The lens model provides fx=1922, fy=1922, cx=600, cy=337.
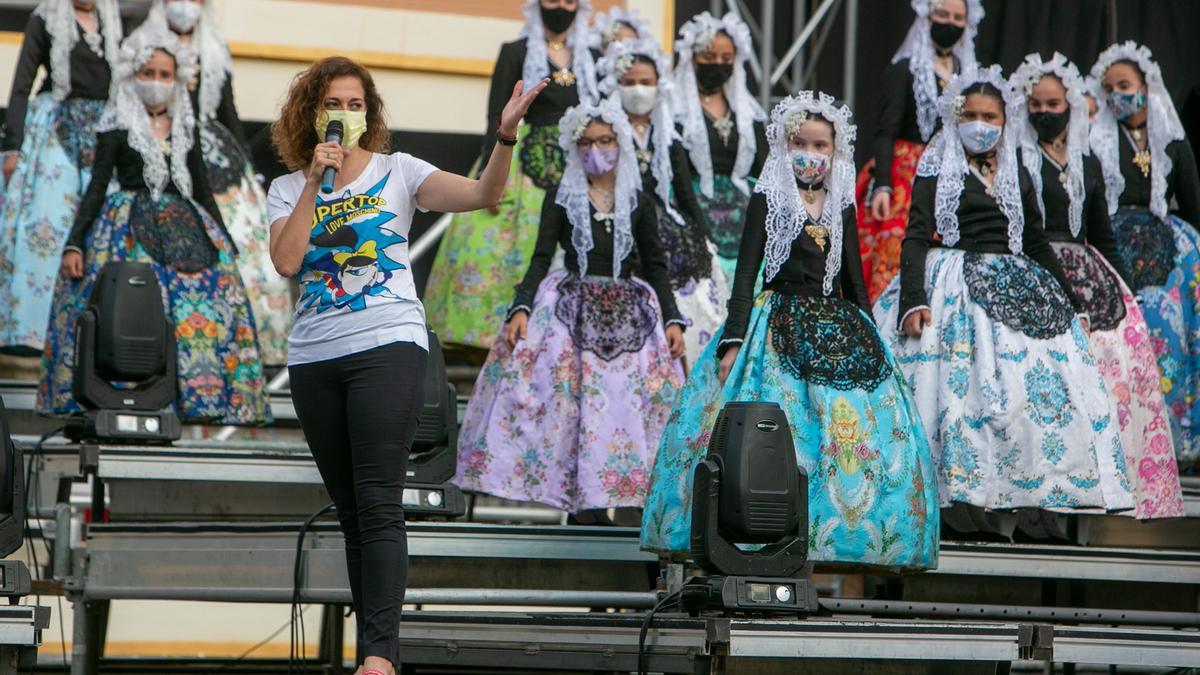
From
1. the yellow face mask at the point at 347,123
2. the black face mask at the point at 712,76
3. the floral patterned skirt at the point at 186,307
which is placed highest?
the black face mask at the point at 712,76

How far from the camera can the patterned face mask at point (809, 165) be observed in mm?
5500

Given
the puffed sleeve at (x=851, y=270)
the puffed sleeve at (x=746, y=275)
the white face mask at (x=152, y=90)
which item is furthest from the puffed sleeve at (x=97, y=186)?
the puffed sleeve at (x=851, y=270)

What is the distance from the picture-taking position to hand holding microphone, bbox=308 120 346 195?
3729mm

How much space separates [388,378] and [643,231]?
2681mm

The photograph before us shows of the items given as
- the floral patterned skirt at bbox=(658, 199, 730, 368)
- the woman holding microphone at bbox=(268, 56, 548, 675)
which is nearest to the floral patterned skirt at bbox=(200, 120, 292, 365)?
the floral patterned skirt at bbox=(658, 199, 730, 368)

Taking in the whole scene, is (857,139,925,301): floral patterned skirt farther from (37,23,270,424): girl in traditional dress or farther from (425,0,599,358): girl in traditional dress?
(37,23,270,424): girl in traditional dress

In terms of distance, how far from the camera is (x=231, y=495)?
6.34 m

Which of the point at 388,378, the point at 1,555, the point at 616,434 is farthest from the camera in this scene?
the point at 616,434

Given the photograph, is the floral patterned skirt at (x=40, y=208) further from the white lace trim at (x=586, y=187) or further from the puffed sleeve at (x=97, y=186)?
the white lace trim at (x=586, y=187)

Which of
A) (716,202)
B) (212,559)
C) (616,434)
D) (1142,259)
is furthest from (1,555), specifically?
(1142,259)

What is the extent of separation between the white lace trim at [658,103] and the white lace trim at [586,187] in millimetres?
540

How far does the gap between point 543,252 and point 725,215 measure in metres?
1.24

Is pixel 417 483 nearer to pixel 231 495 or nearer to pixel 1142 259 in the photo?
pixel 231 495

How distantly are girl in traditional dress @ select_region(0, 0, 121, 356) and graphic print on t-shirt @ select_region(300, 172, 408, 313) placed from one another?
369cm
